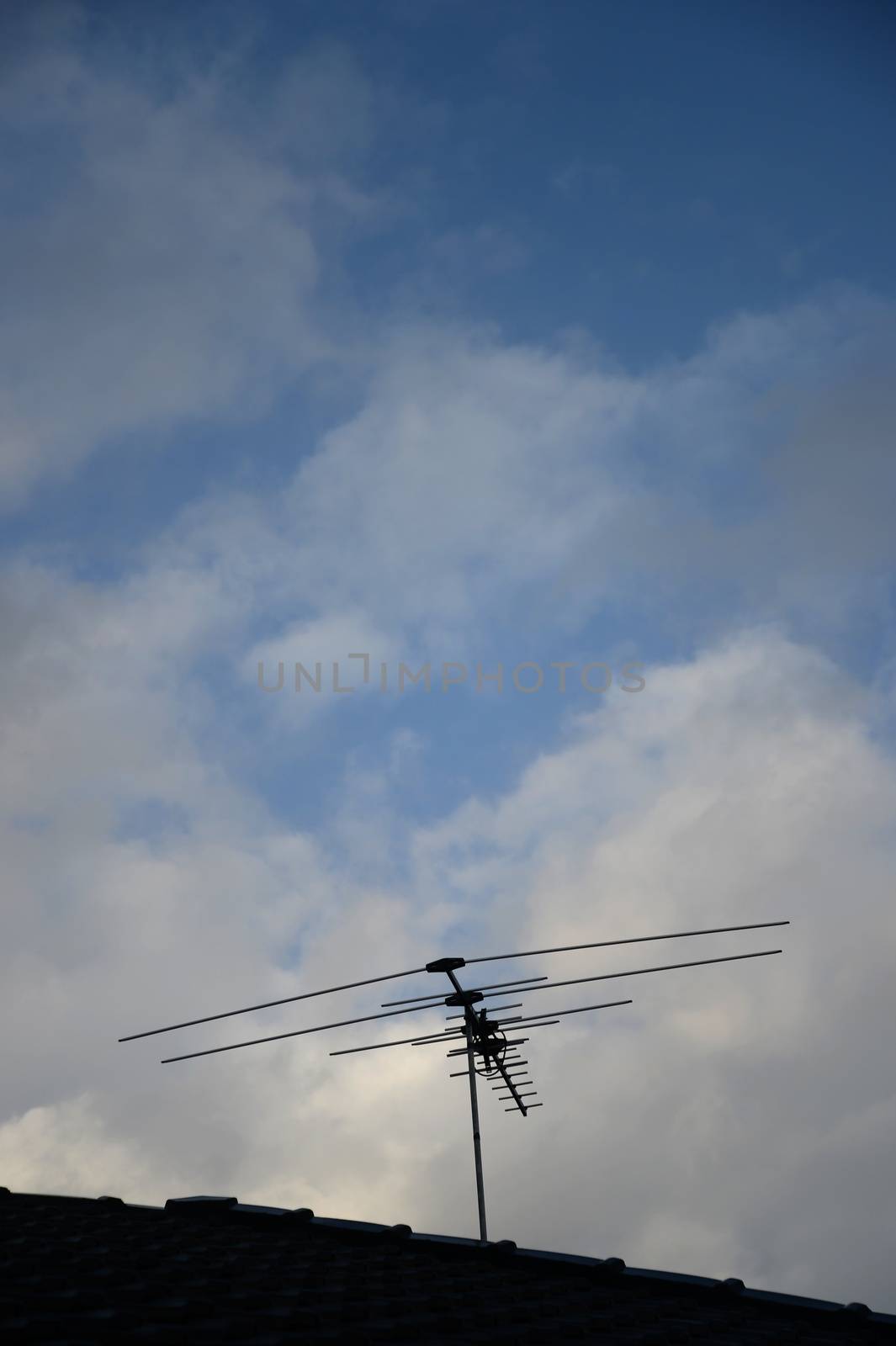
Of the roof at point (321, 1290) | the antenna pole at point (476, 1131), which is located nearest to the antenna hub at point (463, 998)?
the antenna pole at point (476, 1131)

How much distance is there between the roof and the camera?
22.0 feet

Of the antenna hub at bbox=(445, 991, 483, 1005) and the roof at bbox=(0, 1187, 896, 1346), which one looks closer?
the roof at bbox=(0, 1187, 896, 1346)

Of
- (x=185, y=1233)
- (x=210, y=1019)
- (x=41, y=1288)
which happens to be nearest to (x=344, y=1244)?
(x=185, y=1233)

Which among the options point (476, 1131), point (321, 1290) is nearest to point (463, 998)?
point (476, 1131)

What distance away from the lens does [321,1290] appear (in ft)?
27.6

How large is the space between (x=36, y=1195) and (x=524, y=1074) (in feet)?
17.3

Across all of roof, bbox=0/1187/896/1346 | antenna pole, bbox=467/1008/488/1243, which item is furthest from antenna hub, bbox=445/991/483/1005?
roof, bbox=0/1187/896/1346

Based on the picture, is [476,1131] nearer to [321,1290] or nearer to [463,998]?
[463,998]

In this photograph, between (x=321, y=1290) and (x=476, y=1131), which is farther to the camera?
(x=476, y=1131)

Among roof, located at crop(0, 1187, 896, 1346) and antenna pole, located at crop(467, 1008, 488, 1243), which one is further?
antenna pole, located at crop(467, 1008, 488, 1243)

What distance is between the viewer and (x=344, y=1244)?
10.9 metres

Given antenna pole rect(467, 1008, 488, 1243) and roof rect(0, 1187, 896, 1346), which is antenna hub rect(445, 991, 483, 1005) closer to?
antenna pole rect(467, 1008, 488, 1243)

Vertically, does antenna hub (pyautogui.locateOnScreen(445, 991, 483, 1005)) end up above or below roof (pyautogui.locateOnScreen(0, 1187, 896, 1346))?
above

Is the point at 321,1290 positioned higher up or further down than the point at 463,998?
further down
